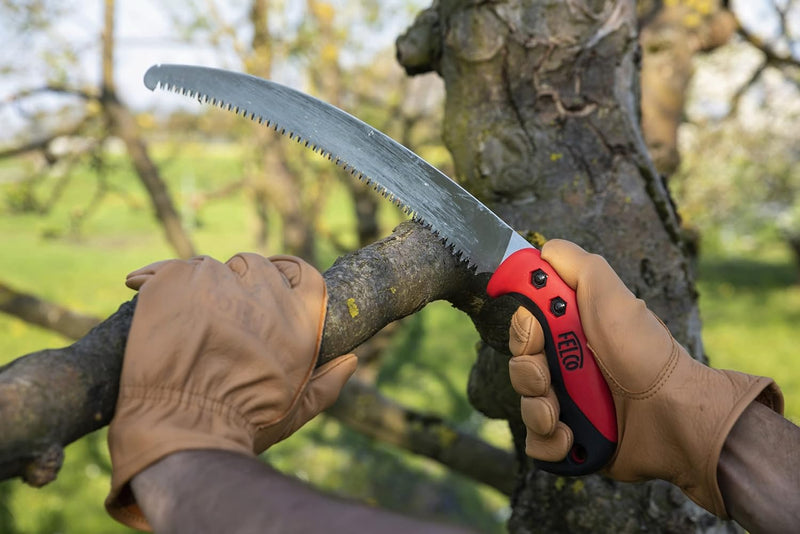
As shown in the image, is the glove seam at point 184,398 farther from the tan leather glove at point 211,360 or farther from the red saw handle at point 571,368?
the red saw handle at point 571,368

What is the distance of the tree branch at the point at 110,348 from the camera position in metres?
1.17

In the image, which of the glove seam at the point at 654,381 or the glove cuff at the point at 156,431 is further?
the glove seam at the point at 654,381

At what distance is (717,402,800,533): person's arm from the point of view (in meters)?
1.56

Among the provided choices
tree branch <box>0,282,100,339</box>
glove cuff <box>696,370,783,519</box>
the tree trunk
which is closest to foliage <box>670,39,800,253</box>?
the tree trunk

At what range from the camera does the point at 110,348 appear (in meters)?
1.34

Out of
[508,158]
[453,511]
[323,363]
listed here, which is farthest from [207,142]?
[323,363]

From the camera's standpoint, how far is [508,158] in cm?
233

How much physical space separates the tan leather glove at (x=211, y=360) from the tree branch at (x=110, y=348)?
0.06 m

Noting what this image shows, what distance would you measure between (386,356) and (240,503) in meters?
7.26

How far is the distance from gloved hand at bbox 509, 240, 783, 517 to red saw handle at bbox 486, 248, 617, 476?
0.08 ft

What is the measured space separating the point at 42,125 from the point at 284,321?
5.13m

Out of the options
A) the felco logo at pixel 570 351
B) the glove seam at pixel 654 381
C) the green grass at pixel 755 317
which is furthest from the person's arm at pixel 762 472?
the green grass at pixel 755 317

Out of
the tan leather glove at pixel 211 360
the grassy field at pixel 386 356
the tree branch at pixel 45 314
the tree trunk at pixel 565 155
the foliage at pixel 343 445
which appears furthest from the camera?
the grassy field at pixel 386 356

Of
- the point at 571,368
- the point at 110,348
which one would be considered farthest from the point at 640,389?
the point at 110,348
